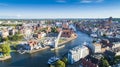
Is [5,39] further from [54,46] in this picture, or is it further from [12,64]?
[12,64]

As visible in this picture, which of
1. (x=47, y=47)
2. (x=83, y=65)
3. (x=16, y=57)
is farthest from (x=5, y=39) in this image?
(x=83, y=65)

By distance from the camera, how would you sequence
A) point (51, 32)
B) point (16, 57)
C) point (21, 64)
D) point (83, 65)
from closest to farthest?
point (83, 65) < point (21, 64) < point (16, 57) < point (51, 32)

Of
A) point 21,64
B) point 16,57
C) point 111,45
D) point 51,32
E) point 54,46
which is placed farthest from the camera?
point 51,32

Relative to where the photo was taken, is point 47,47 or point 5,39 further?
point 5,39

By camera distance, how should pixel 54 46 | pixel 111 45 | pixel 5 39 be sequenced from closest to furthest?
1. pixel 111 45
2. pixel 54 46
3. pixel 5 39

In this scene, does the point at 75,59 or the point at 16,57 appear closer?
the point at 75,59

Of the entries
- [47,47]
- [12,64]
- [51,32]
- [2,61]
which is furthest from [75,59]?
Answer: [51,32]

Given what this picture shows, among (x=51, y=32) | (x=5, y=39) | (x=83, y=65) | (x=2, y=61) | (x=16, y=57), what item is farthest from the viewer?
(x=51, y=32)

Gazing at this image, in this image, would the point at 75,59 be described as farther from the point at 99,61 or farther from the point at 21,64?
the point at 21,64
